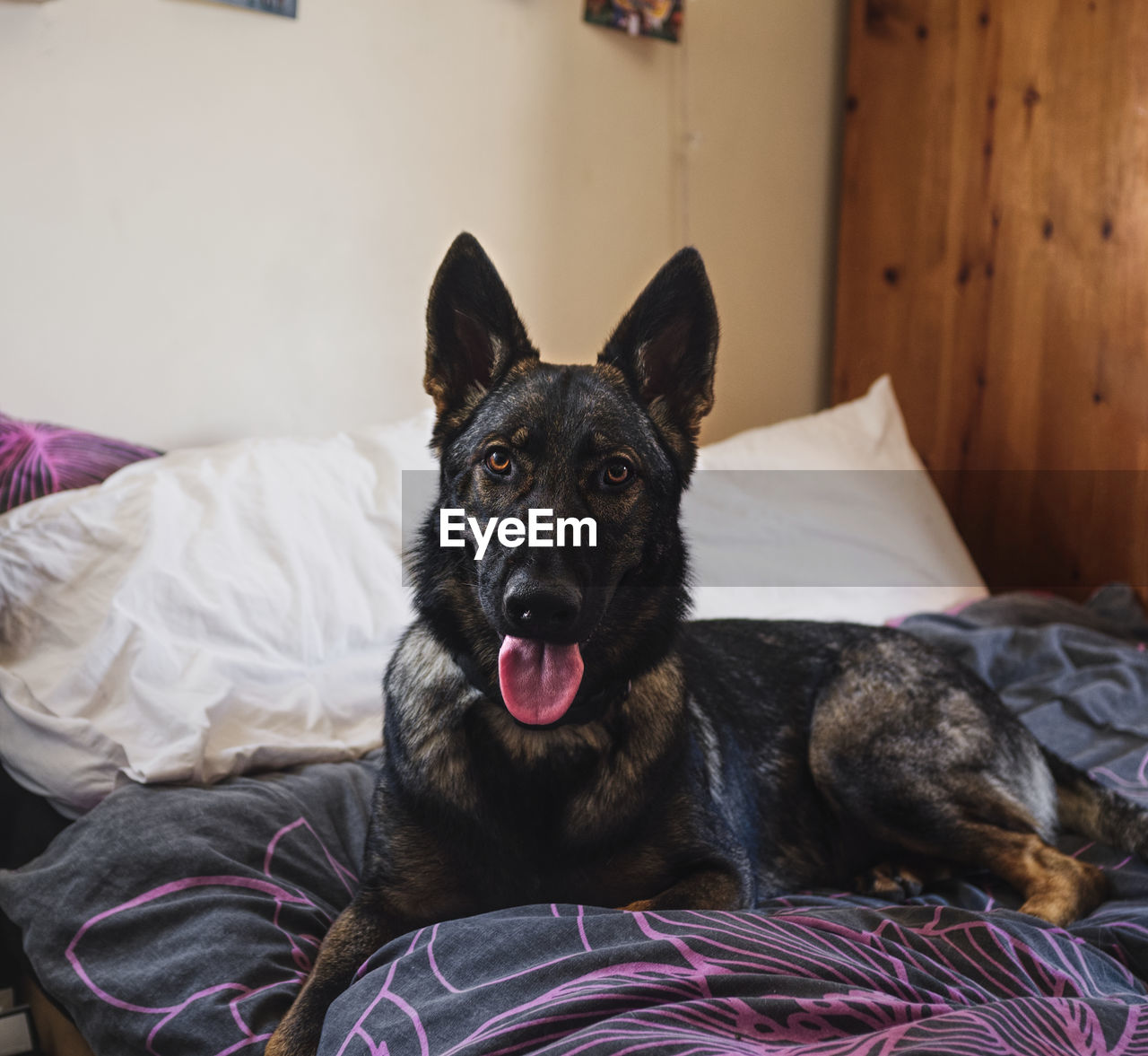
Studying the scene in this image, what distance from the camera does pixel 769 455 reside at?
2916 mm

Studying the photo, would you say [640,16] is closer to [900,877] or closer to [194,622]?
[194,622]

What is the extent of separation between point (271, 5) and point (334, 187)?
0.41 meters

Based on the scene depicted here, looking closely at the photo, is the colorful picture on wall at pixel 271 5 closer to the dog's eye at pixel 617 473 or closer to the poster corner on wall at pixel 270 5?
the poster corner on wall at pixel 270 5

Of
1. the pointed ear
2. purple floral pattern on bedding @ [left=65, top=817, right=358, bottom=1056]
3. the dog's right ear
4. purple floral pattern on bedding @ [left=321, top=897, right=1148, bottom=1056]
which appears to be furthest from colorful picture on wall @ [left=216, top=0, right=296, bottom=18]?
purple floral pattern on bedding @ [left=321, top=897, right=1148, bottom=1056]

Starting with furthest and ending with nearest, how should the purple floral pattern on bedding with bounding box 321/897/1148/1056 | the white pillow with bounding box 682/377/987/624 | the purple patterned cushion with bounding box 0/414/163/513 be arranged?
the white pillow with bounding box 682/377/987/624, the purple patterned cushion with bounding box 0/414/163/513, the purple floral pattern on bedding with bounding box 321/897/1148/1056

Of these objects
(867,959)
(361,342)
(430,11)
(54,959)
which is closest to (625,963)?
(867,959)

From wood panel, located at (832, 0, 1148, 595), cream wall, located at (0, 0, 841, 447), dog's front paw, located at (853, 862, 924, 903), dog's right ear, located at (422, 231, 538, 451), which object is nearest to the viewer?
Result: dog's right ear, located at (422, 231, 538, 451)

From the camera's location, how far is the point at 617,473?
1312 mm

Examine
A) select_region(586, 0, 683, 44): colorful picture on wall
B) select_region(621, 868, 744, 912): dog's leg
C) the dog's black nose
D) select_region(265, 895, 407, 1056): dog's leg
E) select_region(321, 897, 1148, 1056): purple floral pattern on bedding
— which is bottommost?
select_region(265, 895, 407, 1056): dog's leg

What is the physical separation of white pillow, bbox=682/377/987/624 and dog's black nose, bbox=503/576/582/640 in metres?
1.38

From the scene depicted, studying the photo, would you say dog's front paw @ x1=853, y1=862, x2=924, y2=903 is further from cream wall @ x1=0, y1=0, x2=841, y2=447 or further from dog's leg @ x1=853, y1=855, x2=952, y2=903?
cream wall @ x1=0, y1=0, x2=841, y2=447

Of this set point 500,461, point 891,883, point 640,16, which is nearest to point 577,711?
point 500,461

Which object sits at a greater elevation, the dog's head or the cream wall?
the cream wall

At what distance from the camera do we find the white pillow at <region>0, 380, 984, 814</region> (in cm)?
157
